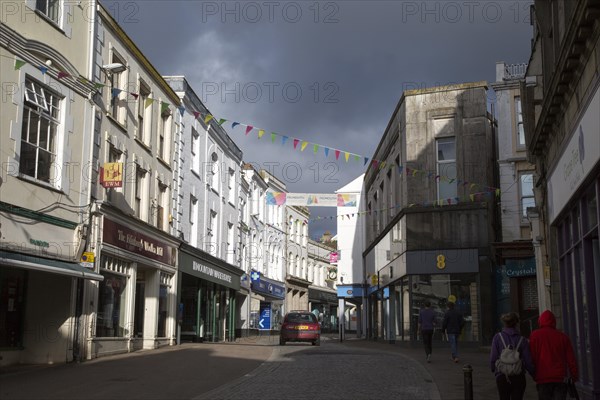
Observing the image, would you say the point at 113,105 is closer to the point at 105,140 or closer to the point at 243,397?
the point at 105,140

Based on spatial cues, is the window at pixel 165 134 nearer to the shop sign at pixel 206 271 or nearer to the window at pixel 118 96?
the shop sign at pixel 206 271

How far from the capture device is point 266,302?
5056cm

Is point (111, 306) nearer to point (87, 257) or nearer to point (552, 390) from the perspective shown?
point (87, 257)

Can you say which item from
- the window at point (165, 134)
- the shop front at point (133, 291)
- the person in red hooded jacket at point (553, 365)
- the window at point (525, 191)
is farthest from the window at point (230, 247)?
the person in red hooded jacket at point (553, 365)

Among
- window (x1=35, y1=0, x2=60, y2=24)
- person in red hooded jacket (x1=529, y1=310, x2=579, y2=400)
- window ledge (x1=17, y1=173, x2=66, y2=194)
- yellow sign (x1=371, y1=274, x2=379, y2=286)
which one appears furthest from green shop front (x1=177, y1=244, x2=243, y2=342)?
person in red hooded jacket (x1=529, y1=310, x2=579, y2=400)

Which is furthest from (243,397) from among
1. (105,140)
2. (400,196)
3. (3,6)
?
(400,196)

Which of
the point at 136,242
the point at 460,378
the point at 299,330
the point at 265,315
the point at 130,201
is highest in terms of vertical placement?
the point at 130,201

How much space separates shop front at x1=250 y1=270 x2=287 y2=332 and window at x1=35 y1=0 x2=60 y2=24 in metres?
28.2

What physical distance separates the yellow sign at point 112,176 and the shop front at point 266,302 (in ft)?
82.1

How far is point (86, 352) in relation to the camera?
60.0ft

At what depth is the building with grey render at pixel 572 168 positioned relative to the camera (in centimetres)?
998

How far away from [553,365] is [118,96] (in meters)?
16.6

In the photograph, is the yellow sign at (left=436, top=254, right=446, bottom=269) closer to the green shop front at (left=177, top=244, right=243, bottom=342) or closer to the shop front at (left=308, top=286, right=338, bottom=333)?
the green shop front at (left=177, top=244, right=243, bottom=342)

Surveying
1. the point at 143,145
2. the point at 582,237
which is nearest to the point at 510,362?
the point at 582,237
